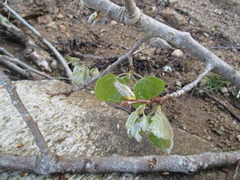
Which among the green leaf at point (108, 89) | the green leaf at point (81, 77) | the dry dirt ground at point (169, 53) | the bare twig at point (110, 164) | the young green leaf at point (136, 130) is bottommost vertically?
the dry dirt ground at point (169, 53)

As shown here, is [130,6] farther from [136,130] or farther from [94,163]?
[94,163]

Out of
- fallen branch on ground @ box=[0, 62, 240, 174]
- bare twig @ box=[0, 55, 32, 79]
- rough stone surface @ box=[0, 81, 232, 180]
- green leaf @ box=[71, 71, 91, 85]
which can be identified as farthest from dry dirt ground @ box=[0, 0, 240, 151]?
green leaf @ box=[71, 71, 91, 85]

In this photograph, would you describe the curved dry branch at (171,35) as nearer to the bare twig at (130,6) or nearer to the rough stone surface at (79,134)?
the bare twig at (130,6)

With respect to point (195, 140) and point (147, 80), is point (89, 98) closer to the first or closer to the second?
point (195, 140)

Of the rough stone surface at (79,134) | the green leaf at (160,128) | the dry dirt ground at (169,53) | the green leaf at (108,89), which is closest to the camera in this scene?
the green leaf at (160,128)

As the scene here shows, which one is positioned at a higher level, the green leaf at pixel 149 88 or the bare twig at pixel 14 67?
the green leaf at pixel 149 88

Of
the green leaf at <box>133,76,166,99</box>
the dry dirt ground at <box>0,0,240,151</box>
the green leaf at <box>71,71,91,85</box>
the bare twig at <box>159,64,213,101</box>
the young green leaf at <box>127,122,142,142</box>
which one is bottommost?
the dry dirt ground at <box>0,0,240,151</box>

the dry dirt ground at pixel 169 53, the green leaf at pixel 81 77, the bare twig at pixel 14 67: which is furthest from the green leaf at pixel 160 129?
the bare twig at pixel 14 67

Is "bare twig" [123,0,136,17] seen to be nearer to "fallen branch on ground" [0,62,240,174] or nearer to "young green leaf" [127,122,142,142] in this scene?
"young green leaf" [127,122,142,142]
